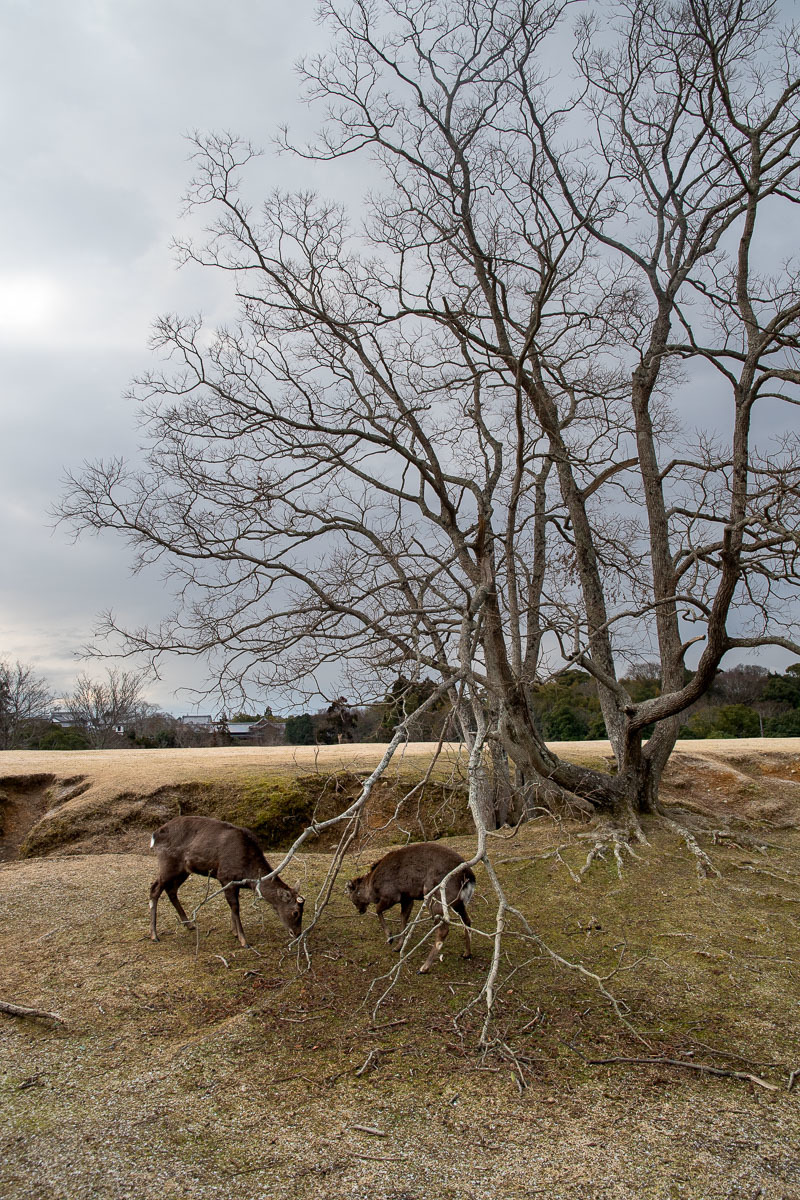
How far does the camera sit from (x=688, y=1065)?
4746mm

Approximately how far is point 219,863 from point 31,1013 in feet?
6.31

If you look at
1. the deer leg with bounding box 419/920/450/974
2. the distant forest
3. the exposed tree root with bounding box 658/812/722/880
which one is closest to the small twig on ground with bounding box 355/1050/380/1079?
the deer leg with bounding box 419/920/450/974

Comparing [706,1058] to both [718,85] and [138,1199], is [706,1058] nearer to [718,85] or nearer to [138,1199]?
[138,1199]

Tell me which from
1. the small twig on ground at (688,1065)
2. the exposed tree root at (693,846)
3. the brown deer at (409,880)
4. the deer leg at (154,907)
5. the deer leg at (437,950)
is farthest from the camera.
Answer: the exposed tree root at (693,846)

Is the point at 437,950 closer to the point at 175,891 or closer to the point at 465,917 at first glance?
the point at 465,917

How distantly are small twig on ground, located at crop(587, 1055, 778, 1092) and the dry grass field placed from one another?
33mm

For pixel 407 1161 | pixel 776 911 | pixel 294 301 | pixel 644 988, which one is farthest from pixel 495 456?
pixel 407 1161

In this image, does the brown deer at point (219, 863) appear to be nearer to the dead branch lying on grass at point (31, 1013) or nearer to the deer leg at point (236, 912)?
the deer leg at point (236, 912)

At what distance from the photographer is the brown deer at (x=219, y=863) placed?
6918 millimetres

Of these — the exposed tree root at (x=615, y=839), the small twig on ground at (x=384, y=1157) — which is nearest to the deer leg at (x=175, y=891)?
A: the small twig on ground at (x=384, y=1157)

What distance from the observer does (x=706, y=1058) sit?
16.4 ft

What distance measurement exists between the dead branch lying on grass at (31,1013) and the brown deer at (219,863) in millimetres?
1648

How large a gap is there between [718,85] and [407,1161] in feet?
39.5

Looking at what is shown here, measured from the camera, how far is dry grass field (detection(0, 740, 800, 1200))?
151 inches
